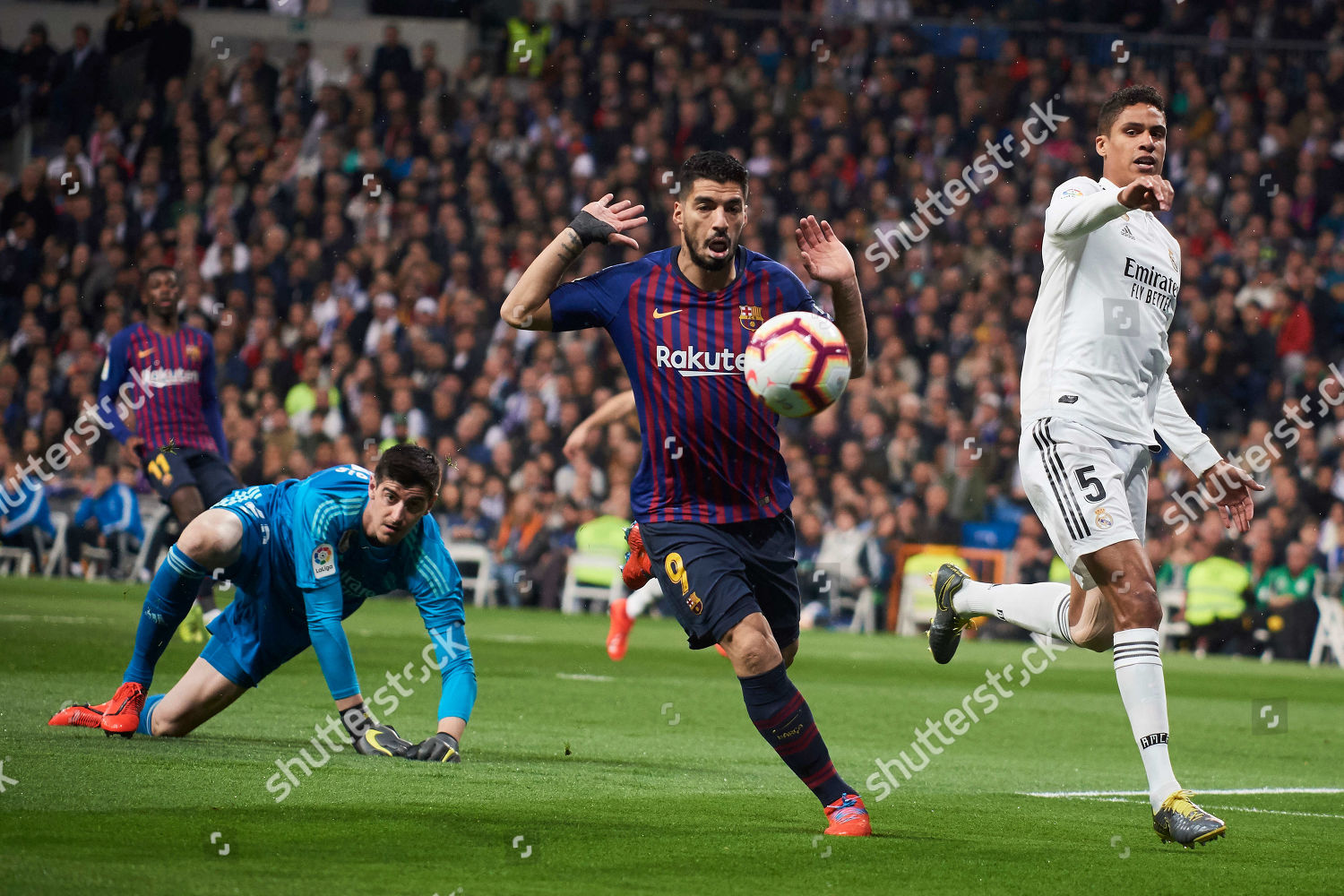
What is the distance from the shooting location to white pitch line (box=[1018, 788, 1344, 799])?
732 centimetres

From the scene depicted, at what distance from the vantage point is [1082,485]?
629cm

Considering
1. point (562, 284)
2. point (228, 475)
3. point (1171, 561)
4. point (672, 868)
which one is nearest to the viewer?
point (672, 868)

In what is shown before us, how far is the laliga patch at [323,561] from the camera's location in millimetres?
Answer: 6953

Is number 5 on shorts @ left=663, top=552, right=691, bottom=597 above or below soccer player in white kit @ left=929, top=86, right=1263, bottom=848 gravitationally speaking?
below

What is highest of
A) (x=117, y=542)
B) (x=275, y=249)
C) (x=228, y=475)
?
(x=275, y=249)

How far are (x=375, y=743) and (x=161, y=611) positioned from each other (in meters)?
1.23

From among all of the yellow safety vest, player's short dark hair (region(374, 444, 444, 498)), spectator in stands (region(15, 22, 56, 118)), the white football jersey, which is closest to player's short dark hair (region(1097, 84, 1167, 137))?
the white football jersey

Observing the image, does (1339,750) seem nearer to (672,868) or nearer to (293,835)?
(672,868)

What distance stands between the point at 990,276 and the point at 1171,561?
14.9 ft

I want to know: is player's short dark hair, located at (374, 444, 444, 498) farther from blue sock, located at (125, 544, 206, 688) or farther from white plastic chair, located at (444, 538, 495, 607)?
white plastic chair, located at (444, 538, 495, 607)

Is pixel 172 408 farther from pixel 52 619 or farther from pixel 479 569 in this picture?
pixel 479 569

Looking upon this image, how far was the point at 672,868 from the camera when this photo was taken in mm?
5012

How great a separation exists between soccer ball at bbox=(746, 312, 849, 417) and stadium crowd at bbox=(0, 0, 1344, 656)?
12.4 meters

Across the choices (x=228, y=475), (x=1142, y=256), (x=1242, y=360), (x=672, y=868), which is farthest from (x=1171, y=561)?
(x=672, y=868)
